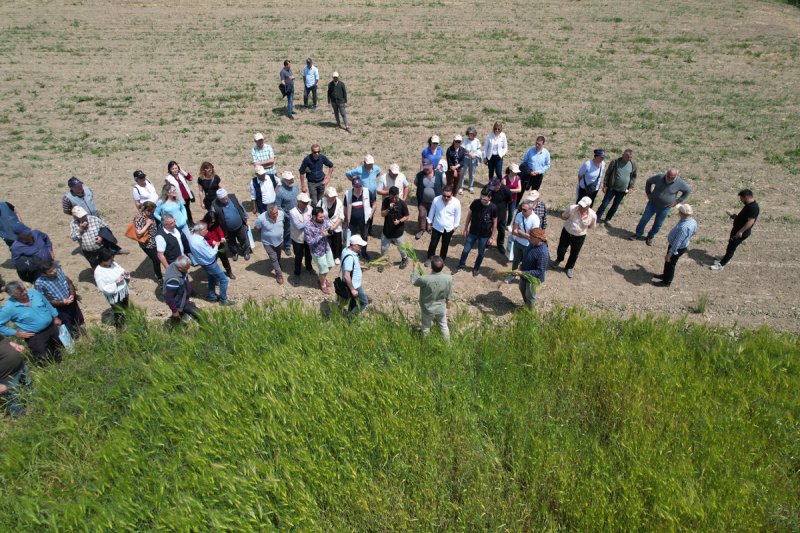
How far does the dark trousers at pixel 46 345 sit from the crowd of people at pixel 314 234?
0.02 metres

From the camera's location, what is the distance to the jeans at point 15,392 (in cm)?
622

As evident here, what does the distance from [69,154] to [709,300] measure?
55.2 feet

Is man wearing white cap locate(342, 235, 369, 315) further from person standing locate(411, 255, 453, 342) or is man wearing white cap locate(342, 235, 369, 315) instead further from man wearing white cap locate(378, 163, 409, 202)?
man wearing white cap locate(378, 163, 409, 202)

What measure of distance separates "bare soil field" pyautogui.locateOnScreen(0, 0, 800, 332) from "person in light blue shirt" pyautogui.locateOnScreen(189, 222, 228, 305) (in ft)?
1.97

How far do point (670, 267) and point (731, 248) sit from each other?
1.52 metres

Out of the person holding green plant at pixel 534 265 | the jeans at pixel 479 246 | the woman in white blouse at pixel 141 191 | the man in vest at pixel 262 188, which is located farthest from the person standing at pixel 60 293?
the person holding green plant at pixel 534 265

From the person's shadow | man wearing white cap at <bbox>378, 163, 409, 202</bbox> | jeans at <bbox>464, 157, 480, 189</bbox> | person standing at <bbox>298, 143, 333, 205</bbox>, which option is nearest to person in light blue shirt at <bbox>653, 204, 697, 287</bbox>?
the person's shadow

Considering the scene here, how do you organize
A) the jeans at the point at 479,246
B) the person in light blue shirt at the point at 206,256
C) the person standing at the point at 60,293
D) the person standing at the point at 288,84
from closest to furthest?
the person standing at the point at 60,293, the person in light blue shirt at the point at 206,256, the jeans at the point at 479,246, the person standing at the point at 288,84

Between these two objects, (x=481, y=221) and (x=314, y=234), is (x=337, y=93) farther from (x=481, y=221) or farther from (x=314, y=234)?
(x=481, y=221)

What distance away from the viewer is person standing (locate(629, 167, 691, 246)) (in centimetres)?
976

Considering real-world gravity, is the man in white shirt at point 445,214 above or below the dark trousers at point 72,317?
above

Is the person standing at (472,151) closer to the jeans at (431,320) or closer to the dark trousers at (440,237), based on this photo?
the dark trousers at (440,237)

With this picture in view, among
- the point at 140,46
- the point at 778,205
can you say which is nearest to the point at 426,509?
the point at 778,205

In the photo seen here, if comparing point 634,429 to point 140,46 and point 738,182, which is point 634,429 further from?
point 140,46
